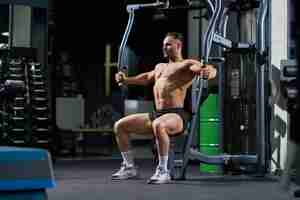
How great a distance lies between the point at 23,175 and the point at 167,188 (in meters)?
3.75

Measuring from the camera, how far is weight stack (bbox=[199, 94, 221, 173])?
21.2 feet

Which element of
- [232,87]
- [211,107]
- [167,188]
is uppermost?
[232,87]

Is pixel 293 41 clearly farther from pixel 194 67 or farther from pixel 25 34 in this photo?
pixel 25 34

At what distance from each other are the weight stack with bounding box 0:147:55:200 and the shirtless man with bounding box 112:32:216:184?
4090mm

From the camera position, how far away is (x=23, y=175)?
3.97 ft

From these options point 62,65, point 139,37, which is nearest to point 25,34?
point 62,65

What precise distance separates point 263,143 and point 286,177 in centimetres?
342

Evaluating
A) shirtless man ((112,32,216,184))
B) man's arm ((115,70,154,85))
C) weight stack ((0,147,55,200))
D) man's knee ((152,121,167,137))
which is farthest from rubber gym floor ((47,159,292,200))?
weight stack ((0,147,55,200))

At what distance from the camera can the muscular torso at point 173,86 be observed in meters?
5.59

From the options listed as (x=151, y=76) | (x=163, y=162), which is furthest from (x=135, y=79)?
(x=163, y=162)

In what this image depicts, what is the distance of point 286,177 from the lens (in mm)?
2809

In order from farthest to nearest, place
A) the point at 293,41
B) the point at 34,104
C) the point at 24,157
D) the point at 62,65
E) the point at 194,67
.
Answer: the point at 62,65 → the point at 34,104 → the point at 194,67 → the point at 293,41 → the point at 24,157

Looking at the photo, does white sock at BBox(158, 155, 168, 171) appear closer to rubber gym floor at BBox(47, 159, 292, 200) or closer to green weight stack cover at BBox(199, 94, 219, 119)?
rubber gym floor at BBox(47, 159, 292, 200)

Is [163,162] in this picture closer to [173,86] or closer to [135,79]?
[173,86]
